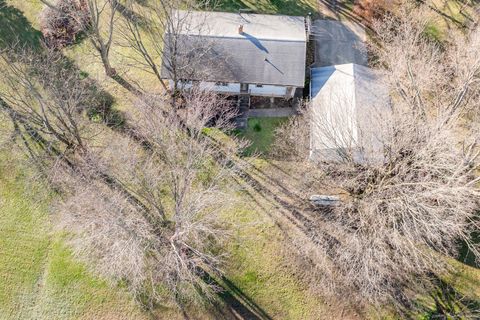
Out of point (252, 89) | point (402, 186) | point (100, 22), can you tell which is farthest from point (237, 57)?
point (402, 186)

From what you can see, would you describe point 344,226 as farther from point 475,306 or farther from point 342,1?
point 342,1

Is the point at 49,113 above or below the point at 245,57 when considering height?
below

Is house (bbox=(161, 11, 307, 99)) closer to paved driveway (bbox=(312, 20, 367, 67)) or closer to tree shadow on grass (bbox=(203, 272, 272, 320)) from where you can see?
paved driveway (bbox=(312, 20, 367, 67))

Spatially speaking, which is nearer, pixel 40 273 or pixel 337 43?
pixel 40 273

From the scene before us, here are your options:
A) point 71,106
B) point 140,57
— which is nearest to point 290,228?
point 71,106

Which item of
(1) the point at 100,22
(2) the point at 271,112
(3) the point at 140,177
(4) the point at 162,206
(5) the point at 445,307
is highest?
(1) the point at 100,22

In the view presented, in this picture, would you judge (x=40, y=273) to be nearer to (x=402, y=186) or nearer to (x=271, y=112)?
(x=271, y=112)
